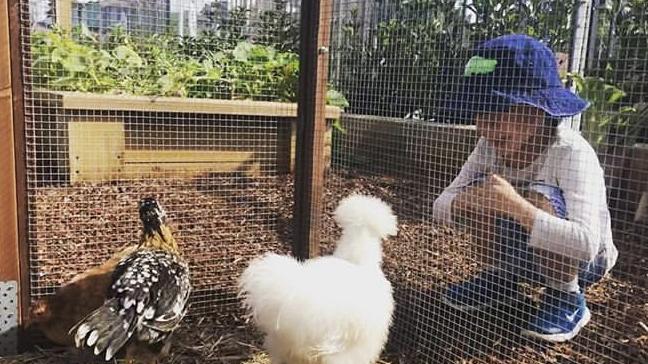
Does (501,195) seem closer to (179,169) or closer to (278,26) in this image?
(278,26)

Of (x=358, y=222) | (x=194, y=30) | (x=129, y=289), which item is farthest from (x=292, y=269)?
(x=194, y=30)

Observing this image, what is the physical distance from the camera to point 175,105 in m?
3.22

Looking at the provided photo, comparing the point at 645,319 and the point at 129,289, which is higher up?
the point at 129,289

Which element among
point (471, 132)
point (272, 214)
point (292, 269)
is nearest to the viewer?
point (292, 269)

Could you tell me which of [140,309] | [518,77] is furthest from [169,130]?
Answer: [518,77]

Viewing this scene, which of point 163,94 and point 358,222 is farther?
point 163,94

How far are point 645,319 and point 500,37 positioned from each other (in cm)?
136

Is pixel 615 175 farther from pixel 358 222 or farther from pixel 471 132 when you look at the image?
pixel 358 222

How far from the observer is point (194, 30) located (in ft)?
8.93

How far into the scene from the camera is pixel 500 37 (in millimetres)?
1984

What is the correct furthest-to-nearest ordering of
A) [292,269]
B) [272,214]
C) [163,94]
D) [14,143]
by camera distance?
[163,94] → [272,214] → [14,143] → [292,269]

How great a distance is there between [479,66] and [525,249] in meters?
0.70

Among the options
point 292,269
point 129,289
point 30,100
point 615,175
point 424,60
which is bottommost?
point 129,289

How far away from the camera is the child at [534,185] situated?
74.3 inches
